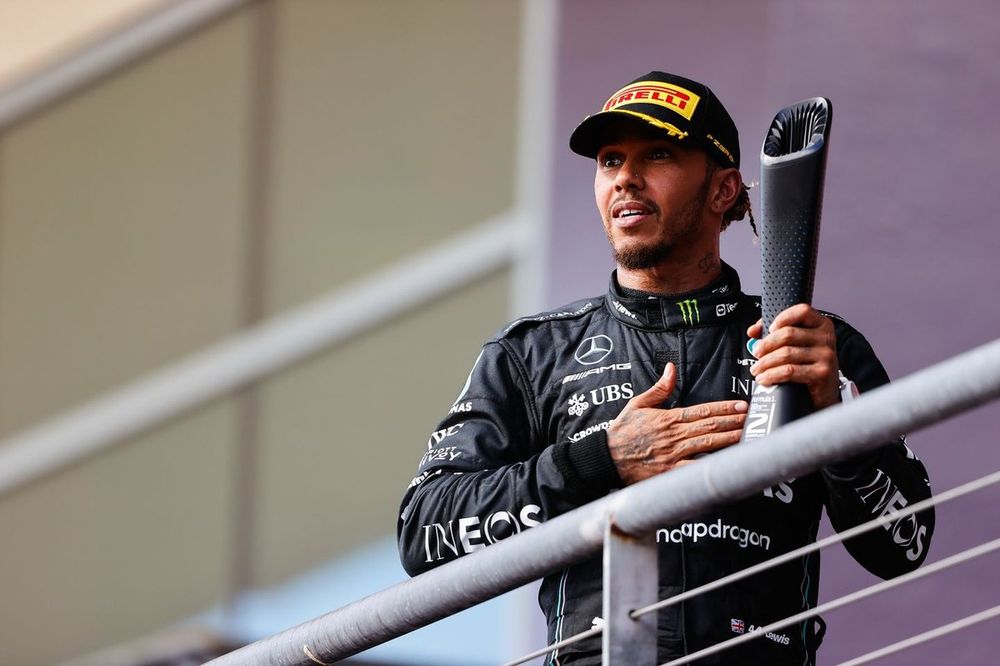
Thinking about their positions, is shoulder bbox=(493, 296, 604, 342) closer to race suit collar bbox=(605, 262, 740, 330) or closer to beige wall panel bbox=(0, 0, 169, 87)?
race suit collar bbox=(605, 262, 740, 330)

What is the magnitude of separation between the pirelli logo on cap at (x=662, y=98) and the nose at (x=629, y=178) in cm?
8

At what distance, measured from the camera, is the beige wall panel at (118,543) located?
442 centimetres

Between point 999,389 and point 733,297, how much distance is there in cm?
79

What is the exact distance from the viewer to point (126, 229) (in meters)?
4.59

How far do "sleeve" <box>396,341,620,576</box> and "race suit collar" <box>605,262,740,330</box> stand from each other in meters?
A: 0.16

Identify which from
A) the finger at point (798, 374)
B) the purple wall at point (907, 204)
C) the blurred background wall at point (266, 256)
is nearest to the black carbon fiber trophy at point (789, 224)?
the finger at point (798, 374)

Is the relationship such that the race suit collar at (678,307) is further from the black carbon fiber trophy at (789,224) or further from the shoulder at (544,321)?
the black carbon fiber trophy at (789,224)

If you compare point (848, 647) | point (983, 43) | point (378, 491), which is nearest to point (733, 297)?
point (848, 647)

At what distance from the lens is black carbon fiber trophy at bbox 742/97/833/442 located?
6.04 ft

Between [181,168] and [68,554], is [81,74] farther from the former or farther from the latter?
[68,554]

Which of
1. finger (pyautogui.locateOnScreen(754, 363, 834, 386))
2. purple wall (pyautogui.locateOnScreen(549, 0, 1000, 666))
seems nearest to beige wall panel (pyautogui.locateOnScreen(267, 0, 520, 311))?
purple wall (pyautogui.locateOnScreen(549, 0, 1000, 666))

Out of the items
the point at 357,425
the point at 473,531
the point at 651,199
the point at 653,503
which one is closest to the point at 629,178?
the point at 651,199

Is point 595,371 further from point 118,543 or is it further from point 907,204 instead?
point 118,543

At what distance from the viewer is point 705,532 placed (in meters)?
1.88
